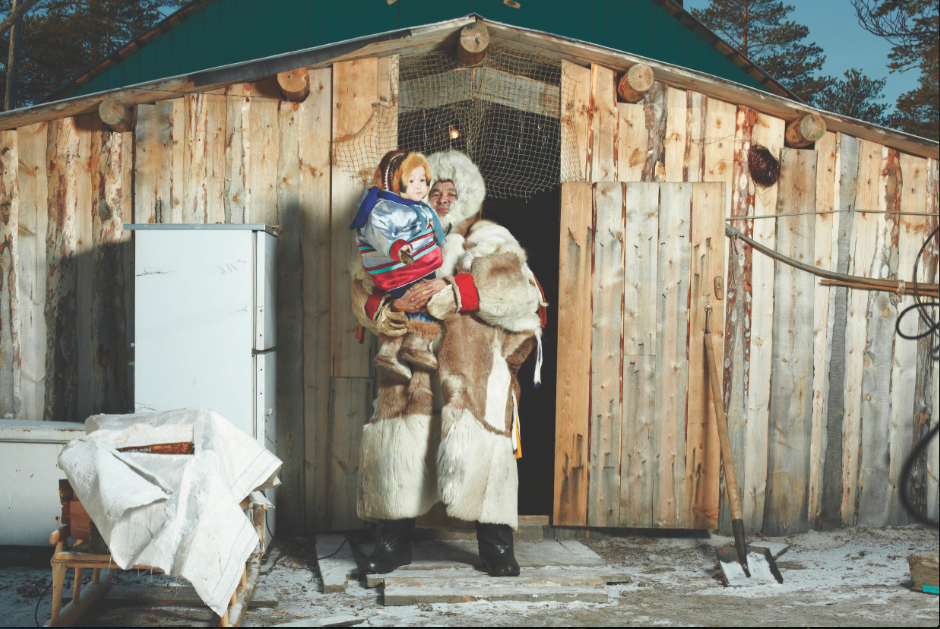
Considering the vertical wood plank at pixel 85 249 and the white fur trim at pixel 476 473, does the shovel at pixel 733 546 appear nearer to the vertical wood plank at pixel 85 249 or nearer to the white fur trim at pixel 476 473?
the white fur trim at pixel 476 473

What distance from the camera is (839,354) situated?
4.22 meters

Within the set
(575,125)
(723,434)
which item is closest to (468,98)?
(575,125)

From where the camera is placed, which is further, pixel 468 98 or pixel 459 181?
pixel 468 98

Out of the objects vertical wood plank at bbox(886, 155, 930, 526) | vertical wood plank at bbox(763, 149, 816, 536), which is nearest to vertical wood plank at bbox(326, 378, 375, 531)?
vertical wood plank at bbox(763, 149, 816, 536)

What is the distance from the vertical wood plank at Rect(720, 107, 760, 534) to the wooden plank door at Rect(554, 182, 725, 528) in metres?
0.16

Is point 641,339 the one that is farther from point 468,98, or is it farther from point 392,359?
point 468,98

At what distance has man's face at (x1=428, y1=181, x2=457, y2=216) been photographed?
11.1 feet

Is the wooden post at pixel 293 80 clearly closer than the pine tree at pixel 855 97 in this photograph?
Yes

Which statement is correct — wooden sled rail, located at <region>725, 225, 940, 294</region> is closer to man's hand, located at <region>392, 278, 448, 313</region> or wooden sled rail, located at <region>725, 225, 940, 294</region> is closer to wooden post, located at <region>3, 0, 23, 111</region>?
man's hand, located at <region>392, 278, 448, 313</region>

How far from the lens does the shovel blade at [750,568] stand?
345 centimetres

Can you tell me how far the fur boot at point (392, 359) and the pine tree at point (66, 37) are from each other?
10.9m

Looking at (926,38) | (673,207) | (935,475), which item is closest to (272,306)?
(673,207)

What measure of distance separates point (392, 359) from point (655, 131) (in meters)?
2.14

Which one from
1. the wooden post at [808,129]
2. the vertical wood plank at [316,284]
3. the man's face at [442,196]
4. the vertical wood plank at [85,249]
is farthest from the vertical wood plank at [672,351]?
the vertical wood plank at [85,249]
